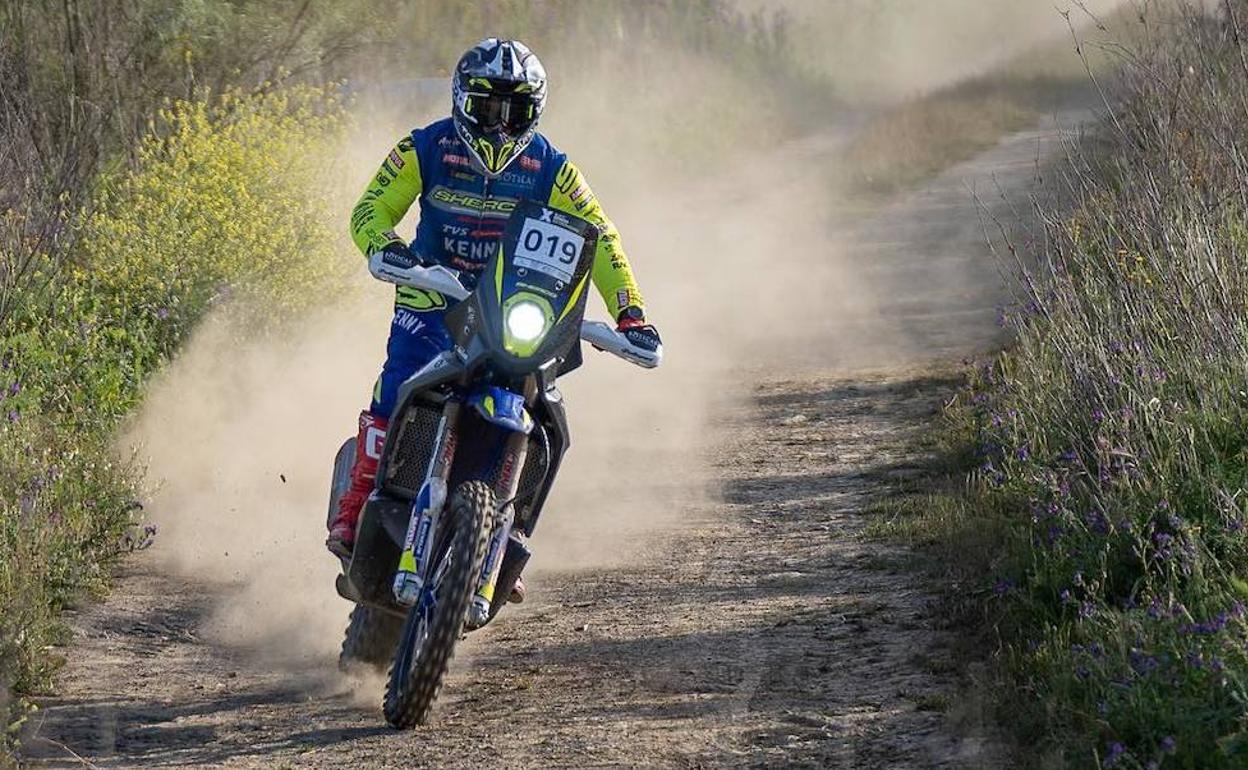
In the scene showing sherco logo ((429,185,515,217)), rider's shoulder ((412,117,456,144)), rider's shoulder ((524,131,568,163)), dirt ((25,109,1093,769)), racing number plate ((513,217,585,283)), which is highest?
rider's shoulder ((412,117,456,144))

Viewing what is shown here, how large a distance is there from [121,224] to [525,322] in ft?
22.7

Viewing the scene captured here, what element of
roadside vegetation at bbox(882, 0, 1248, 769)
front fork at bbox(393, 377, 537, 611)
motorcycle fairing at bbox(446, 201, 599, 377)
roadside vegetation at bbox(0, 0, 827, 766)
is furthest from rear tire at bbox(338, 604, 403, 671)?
roadside vegetation at bbox(882, 0, 1248, 769)

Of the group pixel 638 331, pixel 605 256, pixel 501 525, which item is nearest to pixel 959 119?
pixel 605 256

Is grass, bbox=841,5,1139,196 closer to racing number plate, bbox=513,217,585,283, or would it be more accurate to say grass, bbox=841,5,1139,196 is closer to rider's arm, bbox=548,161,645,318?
rider's arm, bbox=548,161,645,318

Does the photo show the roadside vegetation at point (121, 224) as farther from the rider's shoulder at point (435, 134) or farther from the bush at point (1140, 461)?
the bush at point (1140, 461)

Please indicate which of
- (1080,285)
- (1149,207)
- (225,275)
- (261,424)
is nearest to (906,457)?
(1080,285)

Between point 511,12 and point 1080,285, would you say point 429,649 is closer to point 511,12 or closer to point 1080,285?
point 1080,285

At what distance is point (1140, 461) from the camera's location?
21.2ft

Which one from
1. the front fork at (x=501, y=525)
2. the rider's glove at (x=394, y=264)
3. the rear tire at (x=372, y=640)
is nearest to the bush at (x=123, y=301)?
the rear tire at (x=372, y=640)

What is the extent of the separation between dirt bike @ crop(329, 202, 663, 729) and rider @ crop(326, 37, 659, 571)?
0.32 meters

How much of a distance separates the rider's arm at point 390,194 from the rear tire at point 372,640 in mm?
1475

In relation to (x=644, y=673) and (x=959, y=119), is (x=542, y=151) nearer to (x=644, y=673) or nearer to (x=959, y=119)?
(x=644, y=673)

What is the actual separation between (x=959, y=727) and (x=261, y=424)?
6685mm

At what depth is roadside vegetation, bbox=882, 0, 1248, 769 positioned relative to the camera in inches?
201
